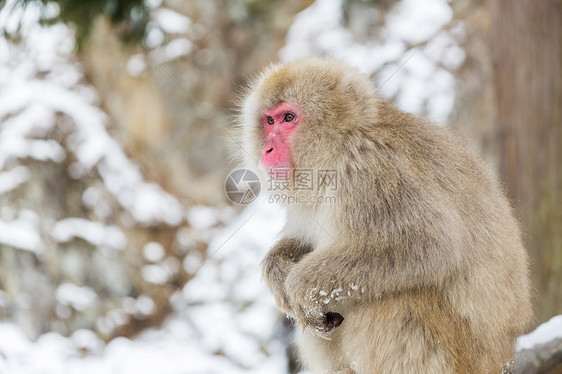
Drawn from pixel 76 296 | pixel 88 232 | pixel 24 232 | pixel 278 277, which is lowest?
pixel 278 277

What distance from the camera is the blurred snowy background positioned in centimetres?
570

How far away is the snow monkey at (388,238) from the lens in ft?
7.90

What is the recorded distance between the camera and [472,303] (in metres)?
2.48

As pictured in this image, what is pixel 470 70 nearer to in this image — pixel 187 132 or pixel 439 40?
pixel 439 40

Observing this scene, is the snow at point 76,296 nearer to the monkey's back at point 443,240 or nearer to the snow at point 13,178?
the snow at point 13,178

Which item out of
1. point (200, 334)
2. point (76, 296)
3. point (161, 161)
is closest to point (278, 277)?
point (200, 334)

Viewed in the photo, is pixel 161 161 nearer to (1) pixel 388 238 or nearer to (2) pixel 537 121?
(2) pixel 537 121

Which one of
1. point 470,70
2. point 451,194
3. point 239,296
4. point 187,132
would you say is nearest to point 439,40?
point 470,70

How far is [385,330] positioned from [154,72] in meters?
5.34

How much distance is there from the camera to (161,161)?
6.95 m

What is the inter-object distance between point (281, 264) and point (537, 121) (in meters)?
2.68

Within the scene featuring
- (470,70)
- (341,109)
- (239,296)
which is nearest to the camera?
(341,109)

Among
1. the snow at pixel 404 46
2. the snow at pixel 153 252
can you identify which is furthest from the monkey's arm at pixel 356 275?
the snow at pixel 153 252

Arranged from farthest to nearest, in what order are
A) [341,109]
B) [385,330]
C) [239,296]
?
[239,296]
[341,109]
[385,330]
